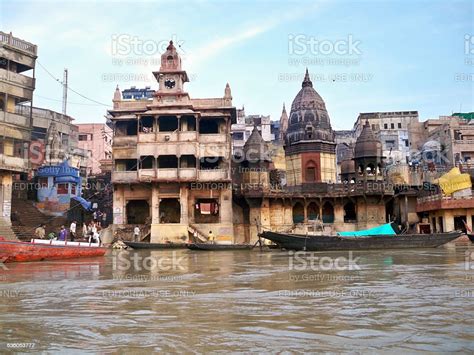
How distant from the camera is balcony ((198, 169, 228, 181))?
36938mm

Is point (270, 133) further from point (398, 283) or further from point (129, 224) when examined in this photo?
point (398, 283)

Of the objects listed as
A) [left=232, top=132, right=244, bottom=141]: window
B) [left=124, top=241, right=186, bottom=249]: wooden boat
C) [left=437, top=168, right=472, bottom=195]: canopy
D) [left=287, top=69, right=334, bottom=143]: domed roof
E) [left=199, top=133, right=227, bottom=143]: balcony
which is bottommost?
[left=124, top=241, right=186, bottom=249]: wooden boat

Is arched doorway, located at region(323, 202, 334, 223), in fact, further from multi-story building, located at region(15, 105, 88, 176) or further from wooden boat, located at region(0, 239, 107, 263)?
multi-story building, located at region(15, 105, 88, 176)

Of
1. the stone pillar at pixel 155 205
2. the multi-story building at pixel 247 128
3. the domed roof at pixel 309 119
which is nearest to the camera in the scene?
the stone pillar at pixel 155 205

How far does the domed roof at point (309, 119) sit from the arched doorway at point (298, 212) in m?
6.40

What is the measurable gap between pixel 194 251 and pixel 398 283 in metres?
19.3

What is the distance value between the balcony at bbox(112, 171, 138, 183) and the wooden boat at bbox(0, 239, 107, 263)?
11.9 meters

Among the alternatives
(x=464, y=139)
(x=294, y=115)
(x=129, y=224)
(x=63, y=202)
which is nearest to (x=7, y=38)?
(x=63, y=202)

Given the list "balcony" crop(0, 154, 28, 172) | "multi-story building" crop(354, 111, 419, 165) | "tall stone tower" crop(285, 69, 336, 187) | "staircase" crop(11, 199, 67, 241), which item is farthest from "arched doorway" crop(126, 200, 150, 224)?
"multi-story building" crop(354, 111, 419, 165)

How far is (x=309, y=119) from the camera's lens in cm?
4412

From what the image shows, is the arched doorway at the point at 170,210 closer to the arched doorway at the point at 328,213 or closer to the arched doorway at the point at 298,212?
the arched doorway at the point at 298,212

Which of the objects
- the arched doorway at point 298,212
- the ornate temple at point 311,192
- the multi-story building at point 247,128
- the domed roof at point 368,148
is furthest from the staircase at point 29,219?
the multi-story building at point 247,128

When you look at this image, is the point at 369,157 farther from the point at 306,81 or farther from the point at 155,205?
the point at 155,205

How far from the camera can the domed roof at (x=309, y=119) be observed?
43.6 meters
